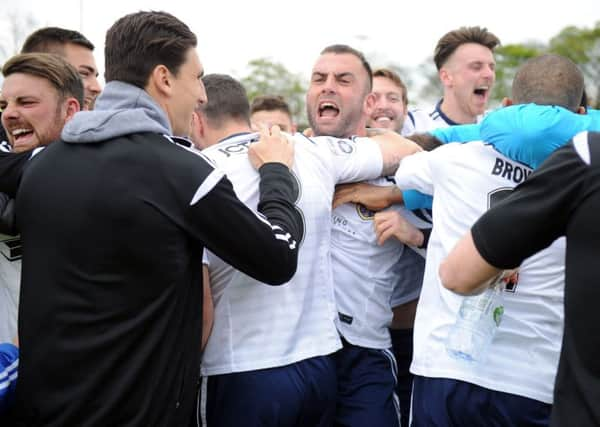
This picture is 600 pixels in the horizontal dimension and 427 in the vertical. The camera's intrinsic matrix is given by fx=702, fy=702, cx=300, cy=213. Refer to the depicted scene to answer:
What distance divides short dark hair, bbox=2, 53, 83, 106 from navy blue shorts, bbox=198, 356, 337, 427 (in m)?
1.56

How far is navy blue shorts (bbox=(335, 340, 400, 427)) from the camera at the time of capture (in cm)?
363

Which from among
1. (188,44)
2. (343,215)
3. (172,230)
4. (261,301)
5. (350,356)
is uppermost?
(188,44)

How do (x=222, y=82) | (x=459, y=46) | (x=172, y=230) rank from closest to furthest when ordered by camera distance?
(x=172, y=230), (x=222, y=82), (x=459, y=46)

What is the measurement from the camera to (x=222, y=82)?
3674 millimetres

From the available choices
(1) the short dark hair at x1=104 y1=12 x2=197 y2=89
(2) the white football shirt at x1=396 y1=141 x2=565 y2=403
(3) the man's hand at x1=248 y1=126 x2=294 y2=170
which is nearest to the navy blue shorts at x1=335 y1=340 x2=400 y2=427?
(2) the white football shirt at x1=396 y1=141 x2=565 y2=403

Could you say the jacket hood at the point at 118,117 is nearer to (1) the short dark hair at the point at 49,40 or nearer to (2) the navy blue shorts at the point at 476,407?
(2) the navy blue shorts at the point at 476,407

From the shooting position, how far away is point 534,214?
1.95 meters

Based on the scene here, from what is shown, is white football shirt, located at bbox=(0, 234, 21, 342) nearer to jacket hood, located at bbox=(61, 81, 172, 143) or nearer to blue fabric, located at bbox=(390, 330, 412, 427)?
jacket hood, located at bbox=(61, 81, 172, 143)

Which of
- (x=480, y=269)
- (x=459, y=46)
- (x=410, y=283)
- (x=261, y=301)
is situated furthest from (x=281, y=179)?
(x=459, y=46)

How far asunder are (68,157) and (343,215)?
161 centimetres

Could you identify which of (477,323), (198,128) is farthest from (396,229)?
(198,128)

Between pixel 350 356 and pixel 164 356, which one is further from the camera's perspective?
pixel 350 356

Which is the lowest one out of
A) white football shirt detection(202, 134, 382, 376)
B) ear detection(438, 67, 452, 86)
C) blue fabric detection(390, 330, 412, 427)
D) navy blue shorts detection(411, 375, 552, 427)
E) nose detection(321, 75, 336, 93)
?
blue fabric detection(390, 330, 412, 427)

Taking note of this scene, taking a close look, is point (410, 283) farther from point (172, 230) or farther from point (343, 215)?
point (172, 230)
